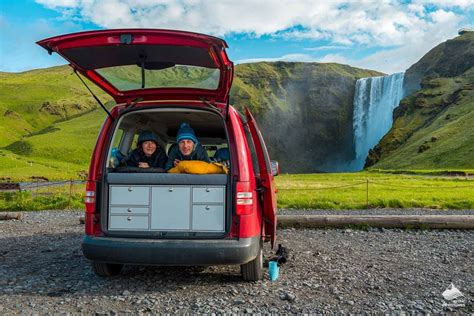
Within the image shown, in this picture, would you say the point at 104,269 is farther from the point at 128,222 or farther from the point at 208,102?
the point at 208,102

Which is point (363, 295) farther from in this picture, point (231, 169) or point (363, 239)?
point (363, 239)

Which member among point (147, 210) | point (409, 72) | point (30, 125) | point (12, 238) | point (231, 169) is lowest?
point (12, 238)

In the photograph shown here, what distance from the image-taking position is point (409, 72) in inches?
4242

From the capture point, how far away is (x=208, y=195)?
552 centimetres

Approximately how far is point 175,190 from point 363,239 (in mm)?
5615

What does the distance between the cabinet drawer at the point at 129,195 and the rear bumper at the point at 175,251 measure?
1.69ft

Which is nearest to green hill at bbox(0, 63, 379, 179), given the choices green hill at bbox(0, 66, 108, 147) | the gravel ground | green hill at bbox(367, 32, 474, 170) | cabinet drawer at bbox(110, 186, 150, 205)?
green hill at bbox(0, 66, 108, 147)

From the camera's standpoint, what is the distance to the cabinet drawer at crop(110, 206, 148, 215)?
5.57 metres

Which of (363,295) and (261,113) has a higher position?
(261,113)

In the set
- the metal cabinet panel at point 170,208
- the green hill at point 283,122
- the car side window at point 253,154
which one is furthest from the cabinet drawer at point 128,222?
the green hill at point 283,122

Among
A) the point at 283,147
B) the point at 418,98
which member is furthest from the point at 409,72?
the point at 283,147

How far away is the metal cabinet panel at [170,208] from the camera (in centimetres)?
551

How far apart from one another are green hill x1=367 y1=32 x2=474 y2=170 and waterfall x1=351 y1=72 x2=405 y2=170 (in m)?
2.76

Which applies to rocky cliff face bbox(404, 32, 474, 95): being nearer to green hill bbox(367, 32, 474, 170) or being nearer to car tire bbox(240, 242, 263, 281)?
green hill bbox(367, 32, 474, 170)
